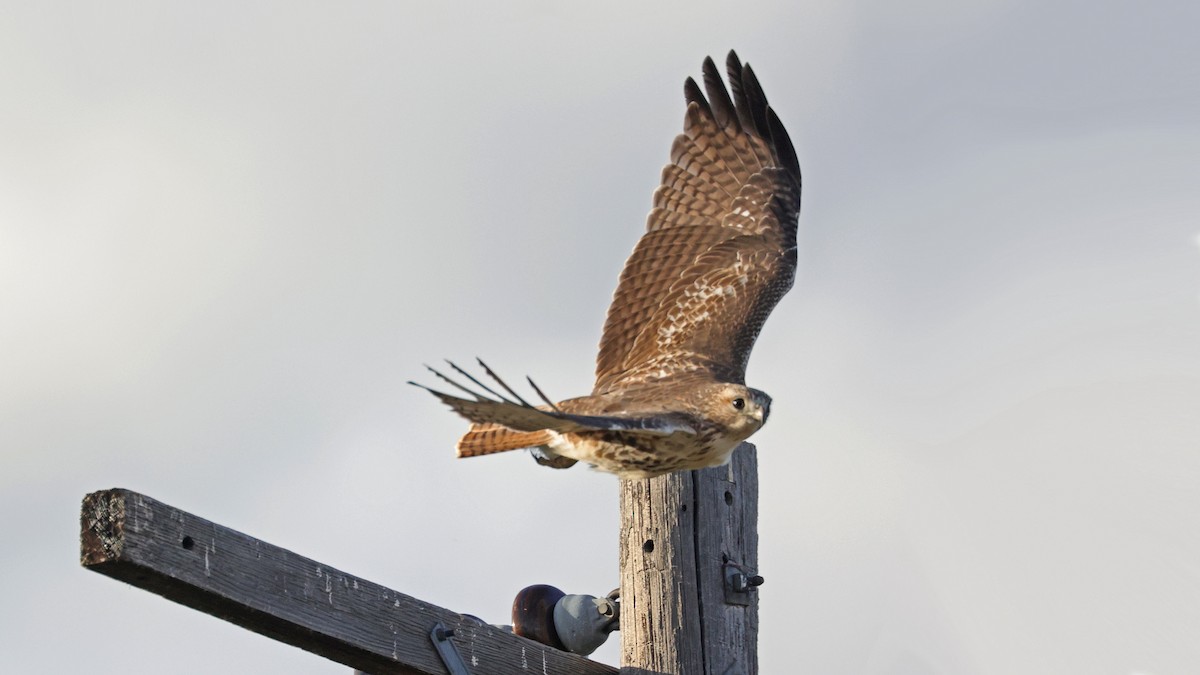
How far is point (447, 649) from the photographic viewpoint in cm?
550

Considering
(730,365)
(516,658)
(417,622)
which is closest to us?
(417,622)

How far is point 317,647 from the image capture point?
5121 mm

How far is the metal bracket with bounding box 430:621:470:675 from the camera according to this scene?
5.47 m

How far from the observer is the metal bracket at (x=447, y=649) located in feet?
18.0

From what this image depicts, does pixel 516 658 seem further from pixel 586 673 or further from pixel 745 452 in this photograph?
pixel 745 452

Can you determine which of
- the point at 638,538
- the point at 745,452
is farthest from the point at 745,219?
the point at 638,538

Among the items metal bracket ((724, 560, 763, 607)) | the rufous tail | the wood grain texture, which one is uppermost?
the rufous tail

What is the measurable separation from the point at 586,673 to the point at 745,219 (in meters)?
2.82

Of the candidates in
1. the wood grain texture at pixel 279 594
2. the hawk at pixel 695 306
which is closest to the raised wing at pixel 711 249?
the hawk at pixel 695 306

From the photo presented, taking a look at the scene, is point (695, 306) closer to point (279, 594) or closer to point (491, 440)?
point (491, 440)

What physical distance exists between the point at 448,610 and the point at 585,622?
4.31 feet

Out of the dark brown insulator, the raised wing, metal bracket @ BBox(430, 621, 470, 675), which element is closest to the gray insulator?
the dark brown insulator

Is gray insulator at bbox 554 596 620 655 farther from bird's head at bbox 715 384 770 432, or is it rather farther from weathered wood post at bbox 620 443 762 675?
bird's head at bbox 715 384 770 432

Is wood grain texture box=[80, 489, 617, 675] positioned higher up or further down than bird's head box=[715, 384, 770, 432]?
further down
